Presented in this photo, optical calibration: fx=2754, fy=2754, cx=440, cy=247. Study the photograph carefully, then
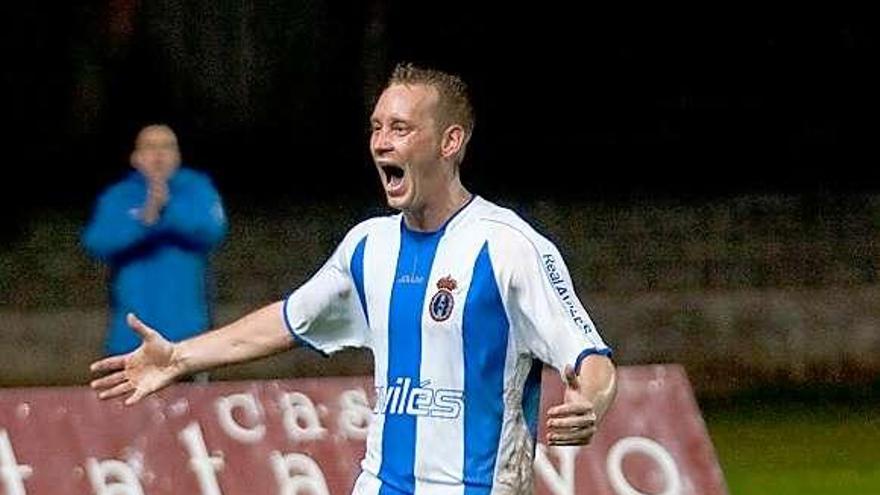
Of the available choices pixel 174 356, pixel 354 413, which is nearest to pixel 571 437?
pixel 174 356

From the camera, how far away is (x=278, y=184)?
1591 cm

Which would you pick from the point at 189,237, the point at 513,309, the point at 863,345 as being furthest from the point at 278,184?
the point at 513,309

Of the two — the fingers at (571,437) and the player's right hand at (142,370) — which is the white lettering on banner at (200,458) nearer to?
the player's right hand at (142,370)

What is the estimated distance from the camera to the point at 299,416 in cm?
895

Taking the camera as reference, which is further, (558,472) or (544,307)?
(558,472)

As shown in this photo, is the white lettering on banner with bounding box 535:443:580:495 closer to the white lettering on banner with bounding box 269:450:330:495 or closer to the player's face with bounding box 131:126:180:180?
the white lettering on banner with bounding box 269:450:330:495

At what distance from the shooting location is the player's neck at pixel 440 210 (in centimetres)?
567

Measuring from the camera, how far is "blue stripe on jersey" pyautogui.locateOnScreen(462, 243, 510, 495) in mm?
5598

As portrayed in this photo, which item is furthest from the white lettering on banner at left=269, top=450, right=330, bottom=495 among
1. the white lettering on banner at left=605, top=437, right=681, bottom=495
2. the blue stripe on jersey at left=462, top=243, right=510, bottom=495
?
the blue stripe on jersey at left=462, top=243, right=510, bottom=495

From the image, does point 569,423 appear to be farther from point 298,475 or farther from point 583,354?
point 298,475

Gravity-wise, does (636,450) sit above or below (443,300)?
below

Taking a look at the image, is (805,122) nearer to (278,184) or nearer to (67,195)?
(278,184)

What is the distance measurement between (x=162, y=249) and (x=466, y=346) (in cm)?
470

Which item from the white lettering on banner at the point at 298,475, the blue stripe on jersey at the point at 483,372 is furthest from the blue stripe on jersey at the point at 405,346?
the white lettering on banner at the point at 298,475
